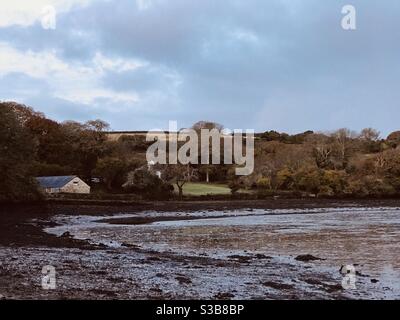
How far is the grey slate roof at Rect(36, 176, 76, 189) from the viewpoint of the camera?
78.8 meters

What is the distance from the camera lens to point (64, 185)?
78250 millimetres

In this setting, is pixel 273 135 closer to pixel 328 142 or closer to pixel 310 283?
pixel 328 142

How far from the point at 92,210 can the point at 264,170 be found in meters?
47.3

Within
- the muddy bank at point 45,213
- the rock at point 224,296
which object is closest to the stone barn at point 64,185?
the muddy bank at point 45,213

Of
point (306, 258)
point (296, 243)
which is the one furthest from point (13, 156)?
point (306, 258)

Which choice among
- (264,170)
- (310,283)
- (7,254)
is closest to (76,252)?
(7,254)

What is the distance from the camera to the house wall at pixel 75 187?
3091 inches

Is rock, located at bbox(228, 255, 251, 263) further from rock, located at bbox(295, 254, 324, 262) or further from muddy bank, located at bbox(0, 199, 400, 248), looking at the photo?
muddy bank, located at bbox(0, 199, 400, 248)

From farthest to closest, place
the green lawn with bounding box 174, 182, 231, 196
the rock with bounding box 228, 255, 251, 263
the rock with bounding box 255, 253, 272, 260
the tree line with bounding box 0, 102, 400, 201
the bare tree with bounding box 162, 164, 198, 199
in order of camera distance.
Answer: the green lawn with bounding box 174, 182, 231, 196 < the bare tree with bounding box 162, 164, 198, 199 < the tree line with bounding box 0, 102, 400, 201 < the rock with bounding box 255, 253, 272, 260 < the rock with bounding box 228, 255, 251, 263

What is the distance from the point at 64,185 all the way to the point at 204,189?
28567 mm

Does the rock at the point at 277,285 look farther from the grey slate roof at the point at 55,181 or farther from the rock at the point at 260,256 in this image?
the grey slate roof at the point at 55,181

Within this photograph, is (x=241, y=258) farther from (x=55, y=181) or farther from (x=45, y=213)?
(x=55, y=181)

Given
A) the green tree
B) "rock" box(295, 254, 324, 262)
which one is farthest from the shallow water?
the green tree

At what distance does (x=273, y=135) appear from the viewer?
518 feet
